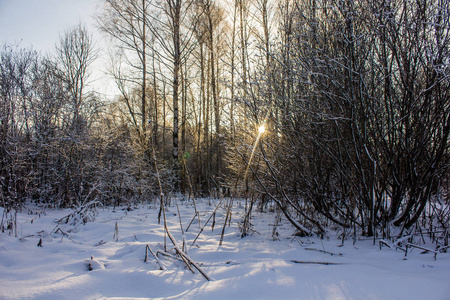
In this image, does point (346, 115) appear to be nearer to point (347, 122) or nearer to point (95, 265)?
point (347, 122)

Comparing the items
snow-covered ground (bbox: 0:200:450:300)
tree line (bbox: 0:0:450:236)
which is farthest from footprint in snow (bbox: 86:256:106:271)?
tree line (bbox: 0:0:450:236)

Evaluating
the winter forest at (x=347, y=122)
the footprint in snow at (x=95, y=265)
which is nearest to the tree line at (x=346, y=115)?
the winter forest at (x=347, y=122)

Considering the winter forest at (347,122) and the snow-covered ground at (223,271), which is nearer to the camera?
the snow-covered ground at (223,271)

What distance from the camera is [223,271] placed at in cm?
193

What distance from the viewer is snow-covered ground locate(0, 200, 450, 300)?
150 centimetres

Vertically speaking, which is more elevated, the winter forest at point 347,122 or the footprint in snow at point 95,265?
the winter forest at point 347,122

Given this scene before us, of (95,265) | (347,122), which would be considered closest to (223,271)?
(95,265)

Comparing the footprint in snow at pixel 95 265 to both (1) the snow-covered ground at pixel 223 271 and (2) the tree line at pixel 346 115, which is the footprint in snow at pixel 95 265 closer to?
(1) the snow-covered ground at pixel 223 271

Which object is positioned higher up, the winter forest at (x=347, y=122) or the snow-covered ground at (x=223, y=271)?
the winter forest at (x=347, y=122)

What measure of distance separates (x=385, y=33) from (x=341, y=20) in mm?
477

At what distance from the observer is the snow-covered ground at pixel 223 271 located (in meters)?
1.50

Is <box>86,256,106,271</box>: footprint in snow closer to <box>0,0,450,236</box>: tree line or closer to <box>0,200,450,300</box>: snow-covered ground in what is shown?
<box>0,200,450,300</box>: snow-covered ground

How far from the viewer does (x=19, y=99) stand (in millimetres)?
6117

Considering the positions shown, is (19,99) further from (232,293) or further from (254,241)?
(232,293)
